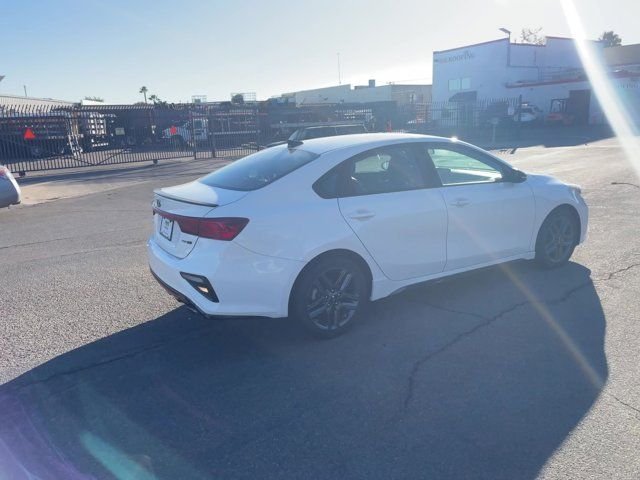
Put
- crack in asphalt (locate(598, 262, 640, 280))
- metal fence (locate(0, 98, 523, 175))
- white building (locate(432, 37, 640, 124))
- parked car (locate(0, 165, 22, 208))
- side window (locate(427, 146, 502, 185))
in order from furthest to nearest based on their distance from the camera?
white building (locate(432, 37, 640, 124))
metal fence (locate(0, 98, 523, 175))
parked car (locate(0, 165, 22, 208))
crack in asphalt (locate(598, 262, 640, 280))
side window (locate(427, 146, 502, 185))

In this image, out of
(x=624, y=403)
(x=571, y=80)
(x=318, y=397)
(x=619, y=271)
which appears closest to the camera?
(x=624, y=403)

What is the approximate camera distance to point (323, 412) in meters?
3.26

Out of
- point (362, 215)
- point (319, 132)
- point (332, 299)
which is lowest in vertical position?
point (332, 299)

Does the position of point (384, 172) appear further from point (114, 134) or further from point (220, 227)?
point (114, 134)

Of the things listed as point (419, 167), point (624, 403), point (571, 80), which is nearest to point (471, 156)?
point (419, 167)

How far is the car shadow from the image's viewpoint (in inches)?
111

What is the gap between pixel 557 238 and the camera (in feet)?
18.7

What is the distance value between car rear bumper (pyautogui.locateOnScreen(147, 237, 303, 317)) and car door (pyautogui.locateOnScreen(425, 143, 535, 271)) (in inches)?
68.7

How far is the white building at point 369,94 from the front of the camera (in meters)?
62.5

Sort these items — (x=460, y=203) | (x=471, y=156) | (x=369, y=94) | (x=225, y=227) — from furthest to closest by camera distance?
1. (x=369, y=94)
2. (x=471, y=156)
3. (x=460, y=203)
4. (x=225, y=227)

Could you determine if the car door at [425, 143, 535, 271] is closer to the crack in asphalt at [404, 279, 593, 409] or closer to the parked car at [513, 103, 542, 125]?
the crack in asphalt at [404, 279, 593, 409]

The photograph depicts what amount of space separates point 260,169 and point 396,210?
4.08 ft

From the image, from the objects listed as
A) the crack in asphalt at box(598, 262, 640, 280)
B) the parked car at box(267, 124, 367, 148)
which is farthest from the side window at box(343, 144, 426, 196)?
the parked car at box(267, 124, 367, 148)

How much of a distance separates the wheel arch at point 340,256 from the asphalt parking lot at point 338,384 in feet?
1.41
